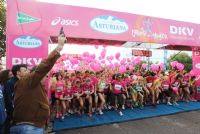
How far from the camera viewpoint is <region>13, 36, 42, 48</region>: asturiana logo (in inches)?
238

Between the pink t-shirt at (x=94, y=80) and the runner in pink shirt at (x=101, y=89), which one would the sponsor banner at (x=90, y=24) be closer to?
the pink t-shirt at (x=94, y=80)

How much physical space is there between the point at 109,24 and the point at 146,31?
4.92ft

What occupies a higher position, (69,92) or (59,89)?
(59,89)

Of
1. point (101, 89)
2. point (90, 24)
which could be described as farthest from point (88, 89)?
point (90, 24)

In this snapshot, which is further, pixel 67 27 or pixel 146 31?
pixel 146 31

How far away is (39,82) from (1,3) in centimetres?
1046

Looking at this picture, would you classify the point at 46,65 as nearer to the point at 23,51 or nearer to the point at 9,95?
the point at 9,95

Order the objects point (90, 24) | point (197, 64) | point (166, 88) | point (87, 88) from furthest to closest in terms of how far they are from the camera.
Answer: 1. point (197, 64)
2. point (166, 88)
3. point (87, 88)
4. point (90, 24)

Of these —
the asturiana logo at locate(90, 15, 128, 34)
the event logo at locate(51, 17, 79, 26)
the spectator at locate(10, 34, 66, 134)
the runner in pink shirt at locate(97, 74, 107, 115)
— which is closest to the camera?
the spectator at locate(10, 34, 66, 134)

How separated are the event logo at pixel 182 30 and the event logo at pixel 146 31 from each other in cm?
53

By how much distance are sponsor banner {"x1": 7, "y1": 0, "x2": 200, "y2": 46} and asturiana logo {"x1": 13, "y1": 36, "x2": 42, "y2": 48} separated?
0.34m

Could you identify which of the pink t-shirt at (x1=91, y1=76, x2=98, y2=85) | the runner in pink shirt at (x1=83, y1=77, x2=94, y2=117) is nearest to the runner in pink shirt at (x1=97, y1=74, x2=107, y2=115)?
the pink t-shirt at (x1=91, y1=76, x2=98, y2=85)

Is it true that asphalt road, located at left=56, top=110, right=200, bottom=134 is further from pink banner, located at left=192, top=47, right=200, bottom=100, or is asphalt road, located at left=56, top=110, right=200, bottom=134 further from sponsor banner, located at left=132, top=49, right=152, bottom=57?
pink banner, located at left=192, top=47, right=200, bottom=100

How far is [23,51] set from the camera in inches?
239
